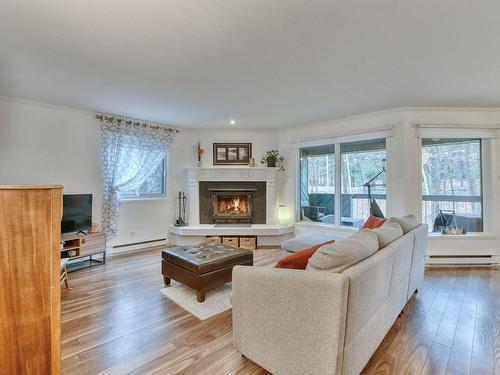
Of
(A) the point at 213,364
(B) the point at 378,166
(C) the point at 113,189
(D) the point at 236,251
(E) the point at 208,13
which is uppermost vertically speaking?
(E) the point at 208,13

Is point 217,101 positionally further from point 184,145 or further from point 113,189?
point 113,189

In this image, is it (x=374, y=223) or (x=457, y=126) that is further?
(x=457, y=126)

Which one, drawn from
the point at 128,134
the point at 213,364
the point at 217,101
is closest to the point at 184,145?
the point at 128,134

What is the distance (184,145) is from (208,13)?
396 cm

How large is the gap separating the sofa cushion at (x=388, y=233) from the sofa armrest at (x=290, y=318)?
0.90 meters

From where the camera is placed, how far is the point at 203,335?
2271 mm

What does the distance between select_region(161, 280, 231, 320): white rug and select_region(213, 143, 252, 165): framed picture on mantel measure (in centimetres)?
301

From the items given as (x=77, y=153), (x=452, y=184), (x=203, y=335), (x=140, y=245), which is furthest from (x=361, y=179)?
(x=77, y=153)

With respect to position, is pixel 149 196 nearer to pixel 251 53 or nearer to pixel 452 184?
pixel 251 53

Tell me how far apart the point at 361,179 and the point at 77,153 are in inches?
194

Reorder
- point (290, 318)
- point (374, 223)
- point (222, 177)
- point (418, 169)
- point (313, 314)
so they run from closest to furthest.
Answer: point (313, 314)
point (290, 318)
point (374, 223)
point (418, 169)
point (222, 177)

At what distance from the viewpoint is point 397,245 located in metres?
2.18

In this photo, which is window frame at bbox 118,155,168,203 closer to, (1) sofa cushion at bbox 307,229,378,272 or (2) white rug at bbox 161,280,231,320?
(2) white rug at bbox 161,280,231,320

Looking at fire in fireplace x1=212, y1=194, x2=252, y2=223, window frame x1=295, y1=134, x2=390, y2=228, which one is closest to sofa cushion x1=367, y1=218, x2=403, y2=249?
window frame x1=295, y1=134, x2=390, y2=228
